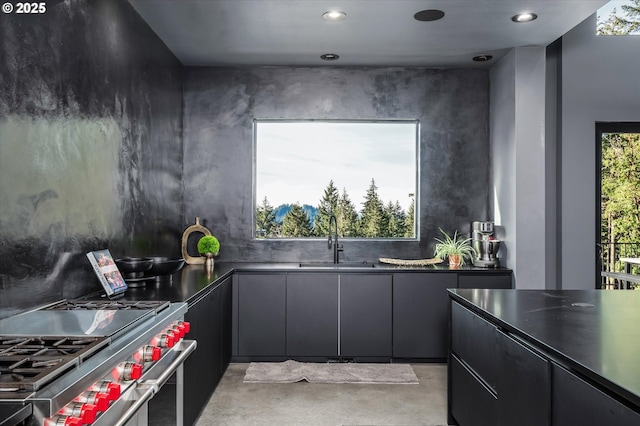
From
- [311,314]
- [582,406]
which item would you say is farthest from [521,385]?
[311,314]

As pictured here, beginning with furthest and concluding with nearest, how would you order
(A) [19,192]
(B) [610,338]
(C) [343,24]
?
(C) [343,24]
(A) [19,192]
(B) [610,338]

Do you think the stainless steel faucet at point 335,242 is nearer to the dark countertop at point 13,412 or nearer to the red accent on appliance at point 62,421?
the red accent on appliance at point 62,421

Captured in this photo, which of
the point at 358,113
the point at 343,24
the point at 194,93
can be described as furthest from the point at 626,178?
the point at 194,93

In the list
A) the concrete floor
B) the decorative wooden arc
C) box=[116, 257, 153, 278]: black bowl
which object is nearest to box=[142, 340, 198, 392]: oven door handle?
box=[116, 257, 153, 278]: black bowl

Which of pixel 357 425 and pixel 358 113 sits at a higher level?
pixel 358 113

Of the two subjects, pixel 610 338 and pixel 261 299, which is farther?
pixel 261 299

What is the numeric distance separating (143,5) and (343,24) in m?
1.48

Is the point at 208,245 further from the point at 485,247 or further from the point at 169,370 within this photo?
the point at 169,370

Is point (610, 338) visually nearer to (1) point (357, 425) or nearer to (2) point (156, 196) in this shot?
(1) point (357, 425)

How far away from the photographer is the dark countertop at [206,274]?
9.82 ft

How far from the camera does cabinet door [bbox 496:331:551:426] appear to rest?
191cm

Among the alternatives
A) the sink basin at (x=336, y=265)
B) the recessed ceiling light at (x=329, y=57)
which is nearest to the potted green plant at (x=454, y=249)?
the sink basin at (x=336, y=265)

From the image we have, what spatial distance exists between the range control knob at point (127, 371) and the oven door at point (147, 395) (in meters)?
0.04

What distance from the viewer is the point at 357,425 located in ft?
11.1
